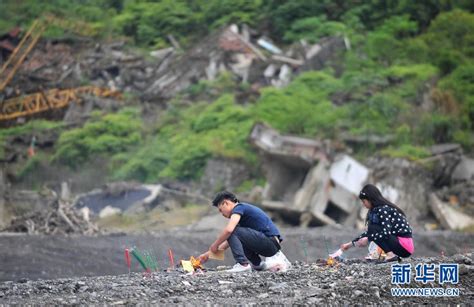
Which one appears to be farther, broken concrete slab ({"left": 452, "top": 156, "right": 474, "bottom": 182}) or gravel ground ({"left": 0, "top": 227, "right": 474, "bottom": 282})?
broken concrete slab ({"left": 452, "top": 156, "right": 474, "bottom": 182})

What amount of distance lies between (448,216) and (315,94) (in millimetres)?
10245

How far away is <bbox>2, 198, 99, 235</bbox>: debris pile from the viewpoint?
1930 cm

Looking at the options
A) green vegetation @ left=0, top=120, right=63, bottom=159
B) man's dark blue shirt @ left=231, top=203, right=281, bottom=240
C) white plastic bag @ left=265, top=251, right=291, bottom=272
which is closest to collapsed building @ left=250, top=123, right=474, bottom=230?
green vegetation @ left=0, top=120, right=63, bottom=159

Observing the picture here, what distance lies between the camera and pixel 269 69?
38562mm

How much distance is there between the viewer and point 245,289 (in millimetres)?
8117

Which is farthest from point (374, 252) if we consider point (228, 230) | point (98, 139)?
point (98, 139)

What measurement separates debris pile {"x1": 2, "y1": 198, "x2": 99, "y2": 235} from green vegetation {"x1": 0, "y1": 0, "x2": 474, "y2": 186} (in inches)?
365

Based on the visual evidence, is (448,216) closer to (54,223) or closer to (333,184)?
(333,184)

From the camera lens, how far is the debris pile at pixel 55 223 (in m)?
19.3

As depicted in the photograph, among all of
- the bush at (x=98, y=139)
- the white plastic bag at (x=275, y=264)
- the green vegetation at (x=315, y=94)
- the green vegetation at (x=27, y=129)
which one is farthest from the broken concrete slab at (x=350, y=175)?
the green vegetation at (x=27, y=129)

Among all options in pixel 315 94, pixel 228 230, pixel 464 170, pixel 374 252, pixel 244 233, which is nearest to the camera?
pixel 228 230

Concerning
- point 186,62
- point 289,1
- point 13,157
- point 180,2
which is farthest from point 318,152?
point 180,2

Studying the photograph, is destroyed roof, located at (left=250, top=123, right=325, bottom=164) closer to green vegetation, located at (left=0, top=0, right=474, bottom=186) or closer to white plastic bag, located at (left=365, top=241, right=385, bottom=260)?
green vegetation, located at (left=0, top=0, right=474, bottom=186)

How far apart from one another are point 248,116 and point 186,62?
8.85m
